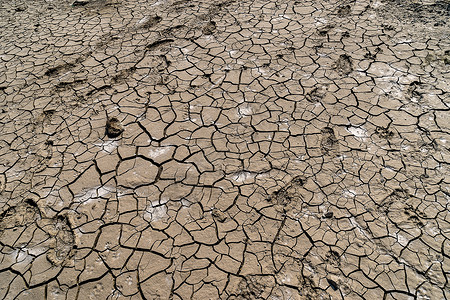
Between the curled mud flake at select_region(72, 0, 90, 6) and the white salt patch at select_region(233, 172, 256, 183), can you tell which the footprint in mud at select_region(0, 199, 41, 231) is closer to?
the white salt patch at select_region(233, 172, 256, 183)

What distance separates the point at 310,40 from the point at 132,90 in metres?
2.37

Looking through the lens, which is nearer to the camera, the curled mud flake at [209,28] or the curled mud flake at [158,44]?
the curled mud flake at [158,44]

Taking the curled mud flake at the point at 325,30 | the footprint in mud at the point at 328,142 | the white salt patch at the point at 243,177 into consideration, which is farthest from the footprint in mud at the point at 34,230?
the curled mud flake at the point at 325,30

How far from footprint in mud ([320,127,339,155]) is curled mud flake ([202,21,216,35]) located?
2.30 meters

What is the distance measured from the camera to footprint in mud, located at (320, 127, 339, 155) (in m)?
2.79

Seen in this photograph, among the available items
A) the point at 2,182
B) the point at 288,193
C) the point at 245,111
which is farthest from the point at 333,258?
the point at 2,182

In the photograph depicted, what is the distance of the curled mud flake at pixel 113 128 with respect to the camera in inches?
120

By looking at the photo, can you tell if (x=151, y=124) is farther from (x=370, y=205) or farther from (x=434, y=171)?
(x=434, y=171)

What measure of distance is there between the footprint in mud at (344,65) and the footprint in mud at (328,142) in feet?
3.19

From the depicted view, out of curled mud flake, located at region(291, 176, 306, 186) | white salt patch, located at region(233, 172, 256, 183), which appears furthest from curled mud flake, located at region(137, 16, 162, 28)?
curled mud flake, located at region(291, 176, 306, 186)

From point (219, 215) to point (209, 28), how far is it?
299 centimetres

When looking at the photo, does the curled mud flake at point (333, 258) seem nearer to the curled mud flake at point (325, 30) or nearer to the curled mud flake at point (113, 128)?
the curled mud flake at point (113, 128)

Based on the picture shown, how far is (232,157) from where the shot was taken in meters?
2.80

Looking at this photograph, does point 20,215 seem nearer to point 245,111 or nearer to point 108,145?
point 108,145
